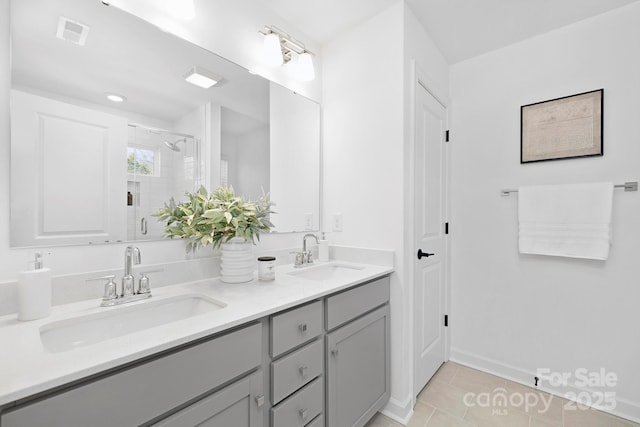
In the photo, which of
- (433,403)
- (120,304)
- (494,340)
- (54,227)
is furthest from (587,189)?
(54,227)

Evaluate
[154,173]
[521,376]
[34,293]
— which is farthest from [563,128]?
[34,293]

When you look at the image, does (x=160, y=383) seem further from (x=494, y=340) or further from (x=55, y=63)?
(x=494, y=340)

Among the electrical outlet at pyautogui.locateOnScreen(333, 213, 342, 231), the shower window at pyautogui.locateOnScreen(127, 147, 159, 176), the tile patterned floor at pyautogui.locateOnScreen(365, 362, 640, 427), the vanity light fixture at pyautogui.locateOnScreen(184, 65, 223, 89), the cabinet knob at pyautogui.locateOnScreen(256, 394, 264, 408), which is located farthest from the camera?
the electrical outlet at pyautogui.locateOnScreen(333, 213, 342, 231)

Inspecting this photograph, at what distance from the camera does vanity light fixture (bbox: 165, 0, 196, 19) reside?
1.30 metres

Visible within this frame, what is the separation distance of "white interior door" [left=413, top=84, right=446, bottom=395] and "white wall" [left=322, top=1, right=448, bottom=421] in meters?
0.15

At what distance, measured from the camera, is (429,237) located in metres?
2.00

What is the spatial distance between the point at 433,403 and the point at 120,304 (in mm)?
1870

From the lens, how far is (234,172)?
156 centimetres

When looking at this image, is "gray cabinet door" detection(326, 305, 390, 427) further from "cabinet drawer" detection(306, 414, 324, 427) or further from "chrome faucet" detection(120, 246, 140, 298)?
"chrome faucet" detection(120, 246, 140, 298)

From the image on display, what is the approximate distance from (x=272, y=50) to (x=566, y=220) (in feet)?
7.04

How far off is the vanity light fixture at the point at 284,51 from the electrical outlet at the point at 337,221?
94 centimetres

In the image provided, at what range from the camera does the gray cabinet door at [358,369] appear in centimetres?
128

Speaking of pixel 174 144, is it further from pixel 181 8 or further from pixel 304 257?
pixel 304 257

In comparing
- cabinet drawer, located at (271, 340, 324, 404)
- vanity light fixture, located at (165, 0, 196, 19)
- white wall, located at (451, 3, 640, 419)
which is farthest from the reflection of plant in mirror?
white wall, located at (451, 3, 640, 419)
